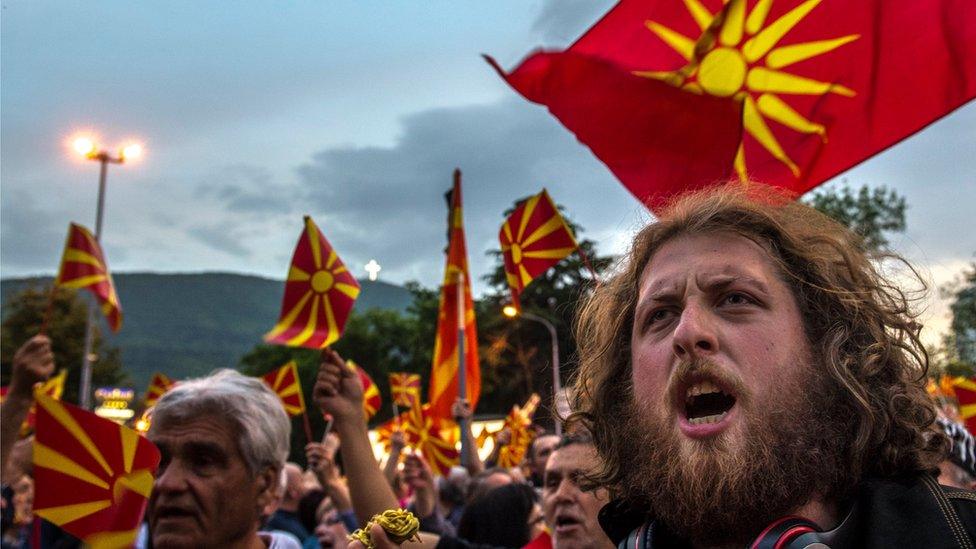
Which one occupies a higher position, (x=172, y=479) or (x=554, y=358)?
(x=554, y=358)

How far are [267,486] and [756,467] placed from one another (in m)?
2.05

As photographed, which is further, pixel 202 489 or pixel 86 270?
pixel 86 270

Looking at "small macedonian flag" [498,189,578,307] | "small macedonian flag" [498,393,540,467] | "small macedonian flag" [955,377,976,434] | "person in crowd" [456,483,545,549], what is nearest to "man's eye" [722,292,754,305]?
"person in crowd" [456,483,545,549]

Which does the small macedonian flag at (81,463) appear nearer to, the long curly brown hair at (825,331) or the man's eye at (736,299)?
the long curly brown hair at (825,331)

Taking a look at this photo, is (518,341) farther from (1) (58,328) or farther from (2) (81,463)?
(2) (81,463)

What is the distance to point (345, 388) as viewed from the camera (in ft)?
10.8

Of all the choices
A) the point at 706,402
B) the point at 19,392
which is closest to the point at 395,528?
the point at 706,402

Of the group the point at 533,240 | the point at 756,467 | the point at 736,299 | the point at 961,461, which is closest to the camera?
the point at 756,467

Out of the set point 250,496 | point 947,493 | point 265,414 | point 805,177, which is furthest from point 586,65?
point 947,493

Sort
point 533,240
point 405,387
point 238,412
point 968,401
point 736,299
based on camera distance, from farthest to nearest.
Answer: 1. point 405,387
2. point 968,401
3. point 533,240
4. point 238,412
5. point 736,299

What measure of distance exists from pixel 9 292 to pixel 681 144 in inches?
1950

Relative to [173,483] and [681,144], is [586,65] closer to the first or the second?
[681,144]

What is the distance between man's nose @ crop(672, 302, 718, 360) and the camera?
77.4 inches

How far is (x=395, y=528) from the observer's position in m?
2.10
